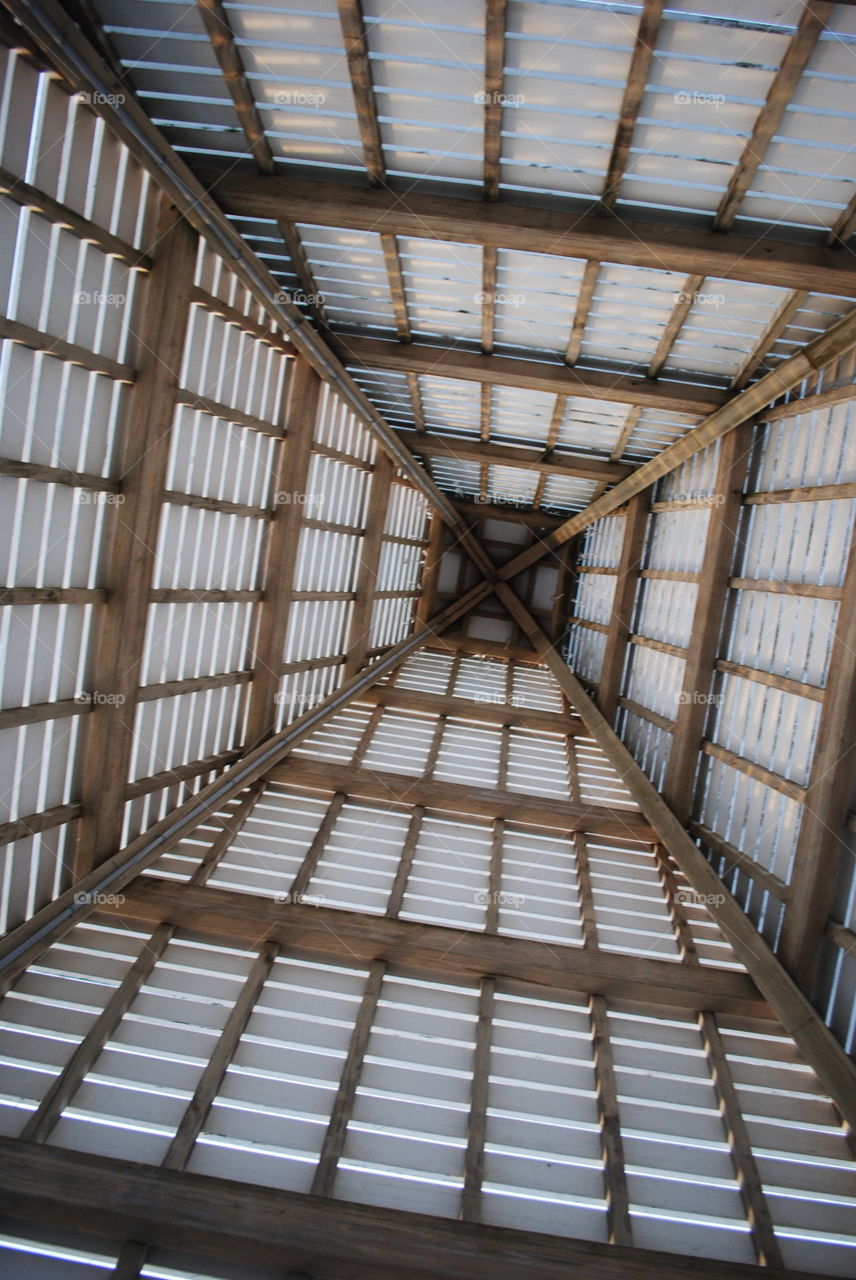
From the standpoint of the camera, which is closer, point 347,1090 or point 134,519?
point 347,1090

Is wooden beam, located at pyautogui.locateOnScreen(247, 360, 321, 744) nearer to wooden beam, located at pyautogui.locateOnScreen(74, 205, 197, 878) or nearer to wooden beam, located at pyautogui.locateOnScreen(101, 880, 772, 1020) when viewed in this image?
wooden beam, located at pyautogui.locateOnScreen(74, 205, 197, 878)

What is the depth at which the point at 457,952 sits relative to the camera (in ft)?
25.2

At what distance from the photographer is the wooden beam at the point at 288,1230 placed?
4836 millimetres

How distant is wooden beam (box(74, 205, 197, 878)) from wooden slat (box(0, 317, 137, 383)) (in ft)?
0.90

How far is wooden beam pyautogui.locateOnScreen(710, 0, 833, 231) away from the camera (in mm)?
5398

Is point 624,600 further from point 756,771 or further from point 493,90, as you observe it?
point 493,90

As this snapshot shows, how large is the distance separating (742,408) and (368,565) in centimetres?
749

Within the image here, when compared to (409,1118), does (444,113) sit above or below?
above

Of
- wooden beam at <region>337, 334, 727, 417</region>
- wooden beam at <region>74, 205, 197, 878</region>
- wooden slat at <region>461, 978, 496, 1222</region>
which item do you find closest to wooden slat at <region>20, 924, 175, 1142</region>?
wooden beam at <region>74, 205, 197, 878</region>

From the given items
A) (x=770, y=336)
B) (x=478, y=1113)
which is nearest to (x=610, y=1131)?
(x=478, y=1113)

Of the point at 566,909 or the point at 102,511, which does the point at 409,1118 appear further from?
the point at 102,511

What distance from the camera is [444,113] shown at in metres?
6.92

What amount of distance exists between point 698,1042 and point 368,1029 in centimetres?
272

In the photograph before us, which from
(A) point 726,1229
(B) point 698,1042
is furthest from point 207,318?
(A) point 726,1229
